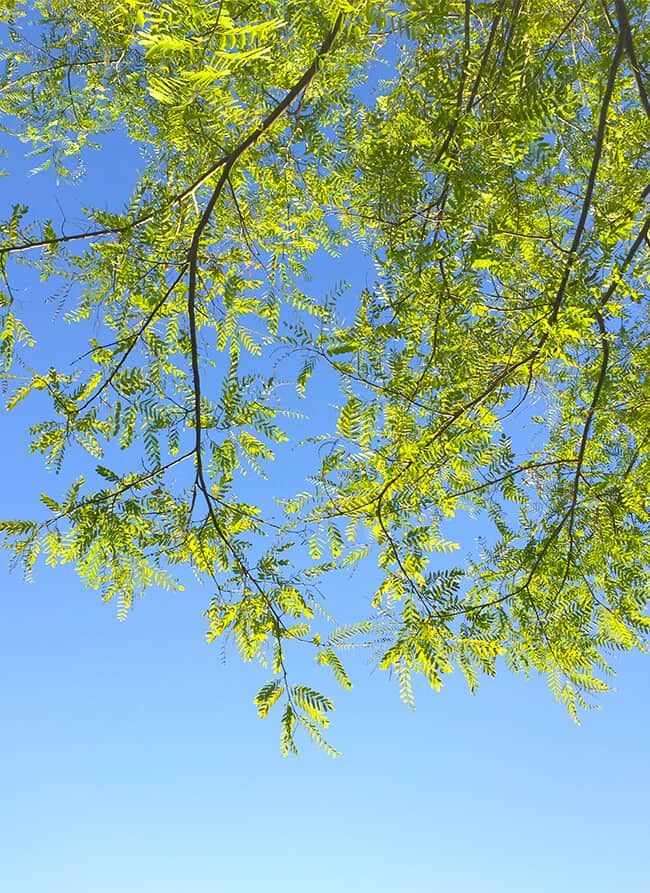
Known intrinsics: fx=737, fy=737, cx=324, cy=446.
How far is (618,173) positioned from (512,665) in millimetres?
2423

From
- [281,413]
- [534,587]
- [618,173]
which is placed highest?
[618,173]

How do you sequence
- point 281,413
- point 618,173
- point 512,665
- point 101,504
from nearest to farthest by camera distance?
1. point 101,504
2. point 281,413
3. point 618,173
4. point 512,665

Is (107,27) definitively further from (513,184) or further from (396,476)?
(396,476)

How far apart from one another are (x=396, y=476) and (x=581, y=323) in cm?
93

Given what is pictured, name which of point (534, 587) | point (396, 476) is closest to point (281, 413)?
point (396, 476)

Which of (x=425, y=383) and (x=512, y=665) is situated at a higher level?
(x=425, y=383)

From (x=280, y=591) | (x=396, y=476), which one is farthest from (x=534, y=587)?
(x=280, y=591)

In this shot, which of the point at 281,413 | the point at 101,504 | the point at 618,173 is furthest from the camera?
the point at 618,173

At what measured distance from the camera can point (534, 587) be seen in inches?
142

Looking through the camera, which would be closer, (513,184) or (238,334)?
(513,184)

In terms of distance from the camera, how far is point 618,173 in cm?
344

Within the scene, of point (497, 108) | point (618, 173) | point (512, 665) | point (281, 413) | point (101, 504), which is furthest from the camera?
point (512, 665)

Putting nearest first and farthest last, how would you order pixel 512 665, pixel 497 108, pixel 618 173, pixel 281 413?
pixel 497 108
pixel 281 413
pixel 618 173
pixel 512 665

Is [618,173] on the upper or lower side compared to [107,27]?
lower
